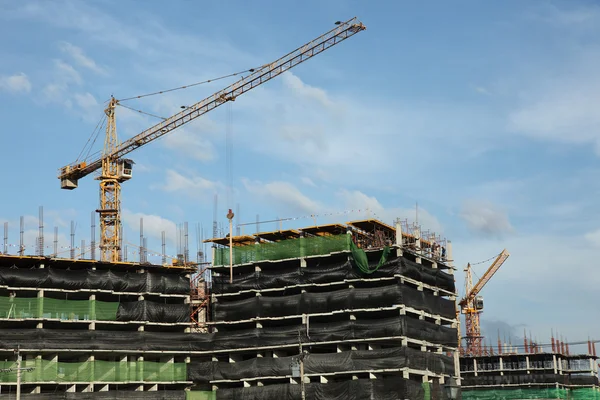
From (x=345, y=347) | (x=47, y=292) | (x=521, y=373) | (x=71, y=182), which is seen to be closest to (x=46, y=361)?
(x=47, y=292)

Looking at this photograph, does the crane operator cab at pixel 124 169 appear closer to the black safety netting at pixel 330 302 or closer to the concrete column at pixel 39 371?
the black safety netting at pixel 330 302

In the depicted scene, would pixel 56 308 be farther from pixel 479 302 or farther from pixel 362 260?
pixel 479 302

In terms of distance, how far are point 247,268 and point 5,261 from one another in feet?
97.9

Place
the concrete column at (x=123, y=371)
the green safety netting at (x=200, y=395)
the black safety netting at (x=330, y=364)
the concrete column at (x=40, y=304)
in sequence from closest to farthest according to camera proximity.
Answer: the black safety netting at (x=330, y=364) < the concrete column at (x=40, y=304) < the concrete column at (x=123, y=371) < the green safety netting at (x=200, y=395)

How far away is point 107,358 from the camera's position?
352 feet

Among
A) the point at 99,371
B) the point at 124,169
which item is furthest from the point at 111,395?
the point at 124,169

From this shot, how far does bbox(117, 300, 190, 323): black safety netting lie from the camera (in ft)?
356

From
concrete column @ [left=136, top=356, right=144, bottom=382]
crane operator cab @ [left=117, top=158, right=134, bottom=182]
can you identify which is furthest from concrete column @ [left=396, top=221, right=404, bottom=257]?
crane operator cab @ [left=117, top=158, right=134, bottom=182]

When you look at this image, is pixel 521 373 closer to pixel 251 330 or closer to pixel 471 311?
pixel 471 311

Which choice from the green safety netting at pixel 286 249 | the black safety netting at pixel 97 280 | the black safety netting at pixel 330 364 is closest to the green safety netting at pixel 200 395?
the black safety netting at pixel 330 364

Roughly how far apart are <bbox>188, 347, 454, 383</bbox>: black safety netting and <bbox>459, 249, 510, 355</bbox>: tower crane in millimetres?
68252

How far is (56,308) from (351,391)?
35.5 metres

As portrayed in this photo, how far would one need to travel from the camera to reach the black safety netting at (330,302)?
103688 mm

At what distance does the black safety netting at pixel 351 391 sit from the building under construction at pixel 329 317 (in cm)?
12
